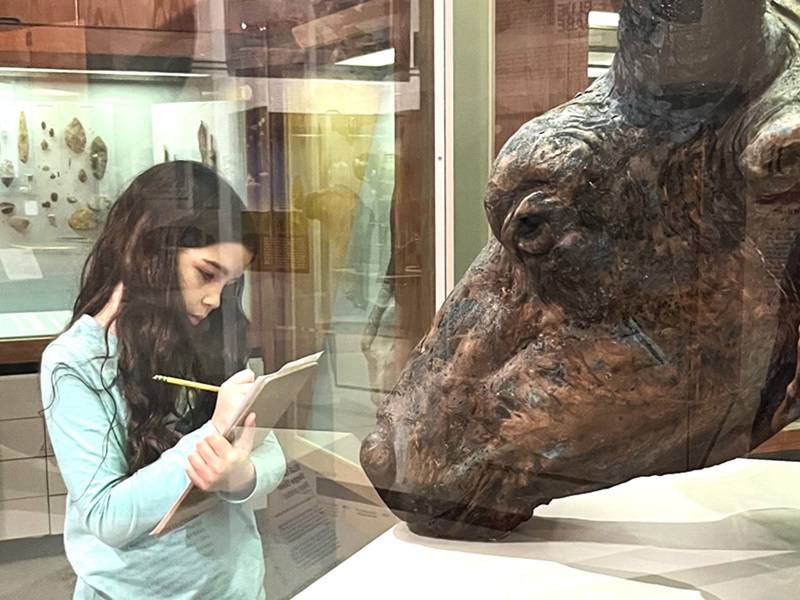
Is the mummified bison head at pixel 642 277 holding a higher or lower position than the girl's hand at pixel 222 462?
higher

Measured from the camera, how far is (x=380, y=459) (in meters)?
0.69

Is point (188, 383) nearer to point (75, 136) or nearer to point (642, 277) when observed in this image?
point (75, 136)

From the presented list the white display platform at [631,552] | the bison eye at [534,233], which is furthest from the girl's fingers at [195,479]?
the bison eye at [534,233]

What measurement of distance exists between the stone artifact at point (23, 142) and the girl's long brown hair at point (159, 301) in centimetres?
27

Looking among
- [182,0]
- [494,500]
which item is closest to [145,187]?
[182,0]

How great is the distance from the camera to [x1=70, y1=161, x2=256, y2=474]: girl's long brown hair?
118cm

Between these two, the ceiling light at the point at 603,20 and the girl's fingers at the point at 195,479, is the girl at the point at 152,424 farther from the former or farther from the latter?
the ceiling light at the point at 603,20

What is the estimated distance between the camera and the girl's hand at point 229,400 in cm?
109

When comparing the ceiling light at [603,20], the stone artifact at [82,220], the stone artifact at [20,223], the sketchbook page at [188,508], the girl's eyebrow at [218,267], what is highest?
the ceiling light at [603,20]

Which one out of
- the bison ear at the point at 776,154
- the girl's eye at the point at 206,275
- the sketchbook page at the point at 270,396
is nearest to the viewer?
the bison ear at the point at 776,154

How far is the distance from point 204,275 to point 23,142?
22.7 inches

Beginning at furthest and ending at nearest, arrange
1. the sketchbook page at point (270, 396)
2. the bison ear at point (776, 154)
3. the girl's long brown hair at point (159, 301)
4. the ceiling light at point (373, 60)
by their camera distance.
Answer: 1. the ceiling light at point (373, 60)
2. the girl's long brown hair at point (159, 301)
3. the sketchbook page at point (270, 396)
4. the bison ear at point (776, 154)

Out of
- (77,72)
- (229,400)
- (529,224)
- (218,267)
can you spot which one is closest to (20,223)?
(77,72)

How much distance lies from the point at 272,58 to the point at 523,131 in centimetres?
119
